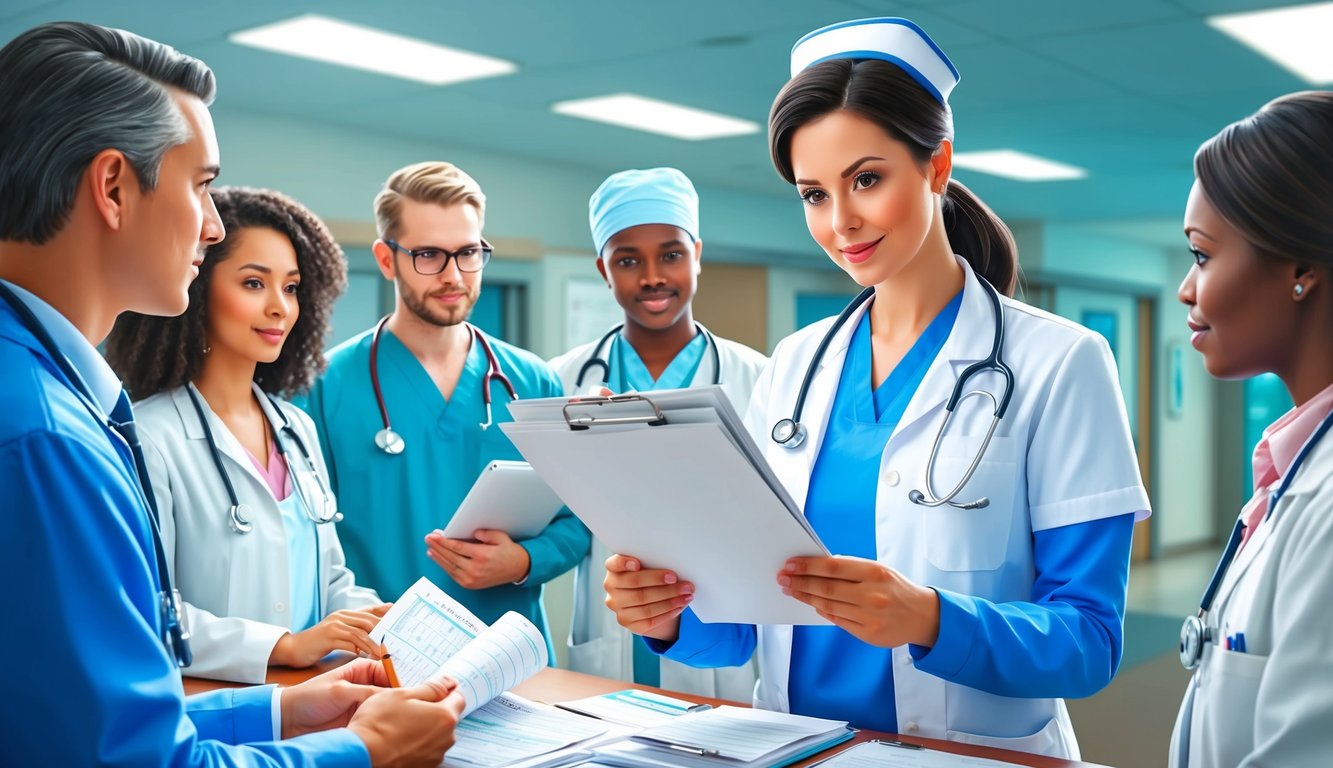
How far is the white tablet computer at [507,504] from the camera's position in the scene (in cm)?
182

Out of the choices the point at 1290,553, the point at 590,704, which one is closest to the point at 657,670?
the point at 590,704

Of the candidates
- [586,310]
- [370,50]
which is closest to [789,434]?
[370,50]

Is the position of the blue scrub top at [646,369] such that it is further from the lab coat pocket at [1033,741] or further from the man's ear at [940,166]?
the lab coat pocket at [1033,741]

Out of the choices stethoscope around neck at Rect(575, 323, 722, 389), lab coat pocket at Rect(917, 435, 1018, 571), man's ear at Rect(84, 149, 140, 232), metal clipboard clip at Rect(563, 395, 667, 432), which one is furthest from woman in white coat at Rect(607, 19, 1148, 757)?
stethoscope around neck at Rect(575, 323, 722, 389)

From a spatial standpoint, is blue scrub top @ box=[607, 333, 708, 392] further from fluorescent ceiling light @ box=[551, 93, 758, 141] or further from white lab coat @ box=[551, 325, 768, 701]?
fluorescent ceiling light @ box=[551, 93, 758, 141]

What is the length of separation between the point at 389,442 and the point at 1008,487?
4.29 ft

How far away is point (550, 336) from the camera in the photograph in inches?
217

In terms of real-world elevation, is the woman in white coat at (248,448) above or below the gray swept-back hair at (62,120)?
below

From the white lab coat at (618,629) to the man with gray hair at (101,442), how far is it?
1.18 m

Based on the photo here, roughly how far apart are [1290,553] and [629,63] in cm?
370

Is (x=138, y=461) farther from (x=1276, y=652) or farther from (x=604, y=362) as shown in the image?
(x=604, y=362)

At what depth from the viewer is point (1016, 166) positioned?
255 inches

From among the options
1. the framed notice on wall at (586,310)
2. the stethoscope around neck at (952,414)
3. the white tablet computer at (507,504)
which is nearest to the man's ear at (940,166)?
the stethoscope around neck at (952,414)

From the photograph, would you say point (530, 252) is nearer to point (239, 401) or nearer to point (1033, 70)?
point (1033, 70)
